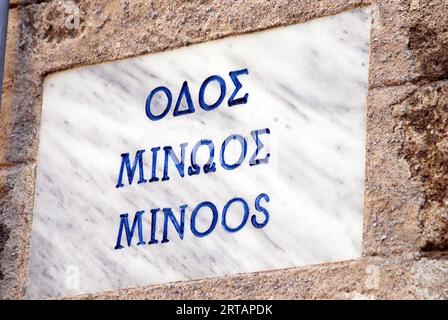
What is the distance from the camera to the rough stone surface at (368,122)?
3848 millimetres

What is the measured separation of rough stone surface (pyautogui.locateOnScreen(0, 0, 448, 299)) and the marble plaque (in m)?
0.04

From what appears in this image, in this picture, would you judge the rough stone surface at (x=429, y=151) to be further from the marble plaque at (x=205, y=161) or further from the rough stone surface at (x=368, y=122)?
the marble plaque at (x=205, y=161)

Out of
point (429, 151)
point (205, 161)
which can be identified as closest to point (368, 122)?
point (429, 151)

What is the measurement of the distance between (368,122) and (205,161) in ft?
1.56

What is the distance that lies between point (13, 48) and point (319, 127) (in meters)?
1.06

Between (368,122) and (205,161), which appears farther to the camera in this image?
(205,161)

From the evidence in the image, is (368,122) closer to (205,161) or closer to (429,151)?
(429,151)

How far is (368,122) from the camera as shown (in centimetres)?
401

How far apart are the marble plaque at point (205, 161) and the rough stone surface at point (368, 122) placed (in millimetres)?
37

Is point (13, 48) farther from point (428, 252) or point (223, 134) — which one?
point (428, 252)

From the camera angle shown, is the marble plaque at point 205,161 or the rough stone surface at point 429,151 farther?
the marble plaque at point 205,161

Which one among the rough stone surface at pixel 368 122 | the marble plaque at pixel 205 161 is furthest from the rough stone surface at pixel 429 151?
the marble plaque at pixel 205 161

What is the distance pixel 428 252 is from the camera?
3.82m

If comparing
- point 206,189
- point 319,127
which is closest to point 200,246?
point 206,189
